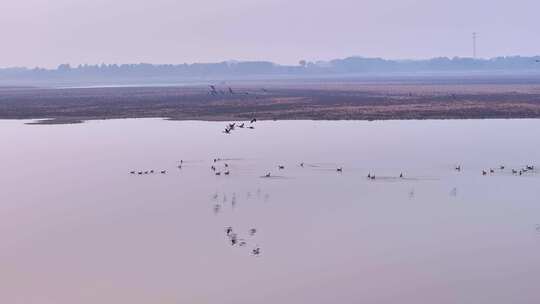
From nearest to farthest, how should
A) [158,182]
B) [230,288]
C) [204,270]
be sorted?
[230,288]
[204,270]
[158,182]

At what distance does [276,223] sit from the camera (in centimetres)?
3150

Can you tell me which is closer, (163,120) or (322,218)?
(322,218)

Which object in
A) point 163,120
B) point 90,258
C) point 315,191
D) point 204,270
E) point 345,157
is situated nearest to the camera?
point 204,270

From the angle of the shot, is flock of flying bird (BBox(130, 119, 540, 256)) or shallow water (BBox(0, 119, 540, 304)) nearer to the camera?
shallow water (BBox(0, 119, 540, 304))

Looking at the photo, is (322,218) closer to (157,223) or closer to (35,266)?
(157,223)

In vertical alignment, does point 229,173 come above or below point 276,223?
above

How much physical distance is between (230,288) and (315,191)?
49.0 ft

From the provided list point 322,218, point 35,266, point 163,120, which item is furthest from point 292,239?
point 163,120

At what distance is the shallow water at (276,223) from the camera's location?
932 inches

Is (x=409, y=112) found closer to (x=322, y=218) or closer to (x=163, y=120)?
(x=163, y=120)

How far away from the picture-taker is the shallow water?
23672 mm

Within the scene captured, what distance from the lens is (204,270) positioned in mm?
25328

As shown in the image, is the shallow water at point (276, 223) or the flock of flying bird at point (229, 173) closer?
the shallow water at point (276, 223)

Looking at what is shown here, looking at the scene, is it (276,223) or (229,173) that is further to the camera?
(229,173)
